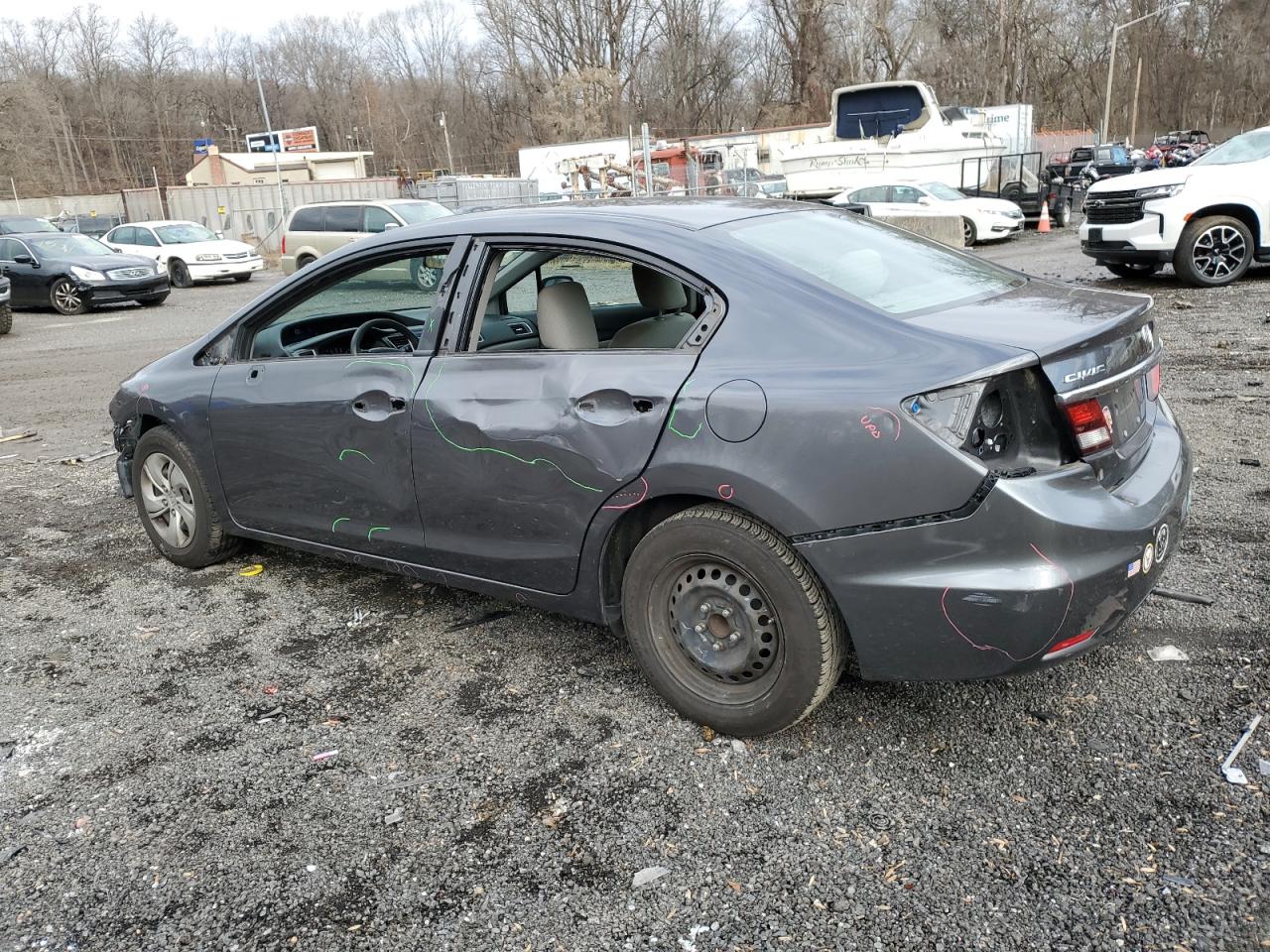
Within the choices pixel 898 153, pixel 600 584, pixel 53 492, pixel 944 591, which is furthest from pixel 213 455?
pixel 898 153

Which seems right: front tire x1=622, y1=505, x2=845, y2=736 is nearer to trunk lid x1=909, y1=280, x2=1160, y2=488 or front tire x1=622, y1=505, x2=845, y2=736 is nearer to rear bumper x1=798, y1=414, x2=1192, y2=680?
rear bumper x1=798, y1=414, x2=1192, y2=680

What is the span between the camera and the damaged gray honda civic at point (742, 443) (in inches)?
102

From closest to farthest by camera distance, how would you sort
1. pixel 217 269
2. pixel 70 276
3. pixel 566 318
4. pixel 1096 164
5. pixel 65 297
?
pixel 566 318 → pixel 70 276 → pixel 65 297 → pixel 217 269 → pixel 1096 164

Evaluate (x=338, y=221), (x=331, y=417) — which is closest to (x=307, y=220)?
(x=338, y=221)

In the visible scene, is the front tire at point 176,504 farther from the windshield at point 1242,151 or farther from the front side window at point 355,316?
the windshield at point 1242,151

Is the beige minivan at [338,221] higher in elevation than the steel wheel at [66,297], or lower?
higher

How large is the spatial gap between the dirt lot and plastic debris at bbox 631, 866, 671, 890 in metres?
0.02

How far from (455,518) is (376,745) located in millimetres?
805

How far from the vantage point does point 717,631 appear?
3014mm

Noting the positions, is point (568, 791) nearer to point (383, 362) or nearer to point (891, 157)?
point (383, 362)

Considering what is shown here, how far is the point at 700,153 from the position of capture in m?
31.8

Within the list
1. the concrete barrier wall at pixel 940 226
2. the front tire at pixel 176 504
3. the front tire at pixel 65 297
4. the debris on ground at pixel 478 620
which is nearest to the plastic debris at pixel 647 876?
the debris on ground at pixel 478 620

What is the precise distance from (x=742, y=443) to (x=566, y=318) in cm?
101

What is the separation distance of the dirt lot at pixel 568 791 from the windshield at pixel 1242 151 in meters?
9.33
